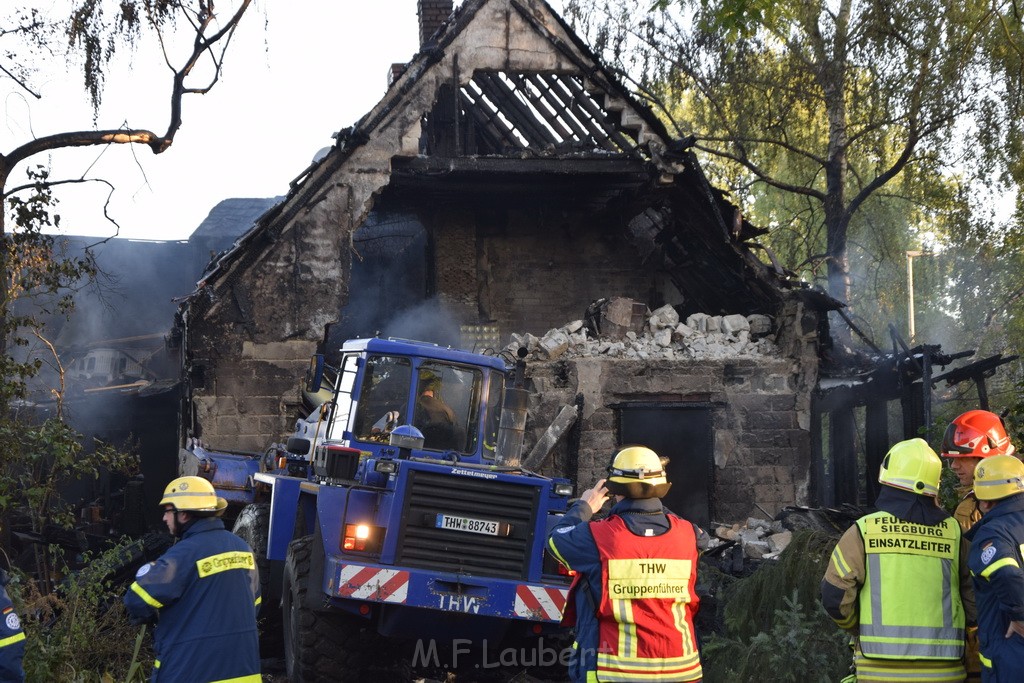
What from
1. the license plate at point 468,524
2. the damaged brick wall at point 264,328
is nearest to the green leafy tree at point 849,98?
the damaged brick wall at point 264,328

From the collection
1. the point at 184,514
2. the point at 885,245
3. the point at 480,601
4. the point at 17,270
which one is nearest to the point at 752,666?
the point at 480,601

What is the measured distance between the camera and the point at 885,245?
2178 cm

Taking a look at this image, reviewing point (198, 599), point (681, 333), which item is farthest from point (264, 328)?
point (198, 599)

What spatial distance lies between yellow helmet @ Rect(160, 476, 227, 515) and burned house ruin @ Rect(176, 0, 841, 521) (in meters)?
9.55

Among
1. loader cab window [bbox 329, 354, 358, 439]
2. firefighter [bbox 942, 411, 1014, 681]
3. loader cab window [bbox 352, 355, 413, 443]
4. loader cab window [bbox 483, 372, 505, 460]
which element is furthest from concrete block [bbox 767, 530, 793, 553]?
firefighter [bbox 942, 411, 1014, 681]

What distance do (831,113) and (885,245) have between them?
329 cm

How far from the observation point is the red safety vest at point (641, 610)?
5141mm

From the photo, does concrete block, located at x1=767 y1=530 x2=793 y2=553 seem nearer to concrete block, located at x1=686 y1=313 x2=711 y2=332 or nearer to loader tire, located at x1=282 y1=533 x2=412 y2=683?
concrete block, located at x1=686 y1=313 x2=711 y2=332

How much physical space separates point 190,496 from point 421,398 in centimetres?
407

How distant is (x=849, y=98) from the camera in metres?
19.7

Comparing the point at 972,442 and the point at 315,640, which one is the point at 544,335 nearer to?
the point at 315,640

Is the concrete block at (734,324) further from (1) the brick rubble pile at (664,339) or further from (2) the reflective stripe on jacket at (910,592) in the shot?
(2) the reflective stripe on jacket at (910,592)

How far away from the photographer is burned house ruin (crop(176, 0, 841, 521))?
15109mm

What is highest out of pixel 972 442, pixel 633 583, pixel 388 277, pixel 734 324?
pixel 388 277
